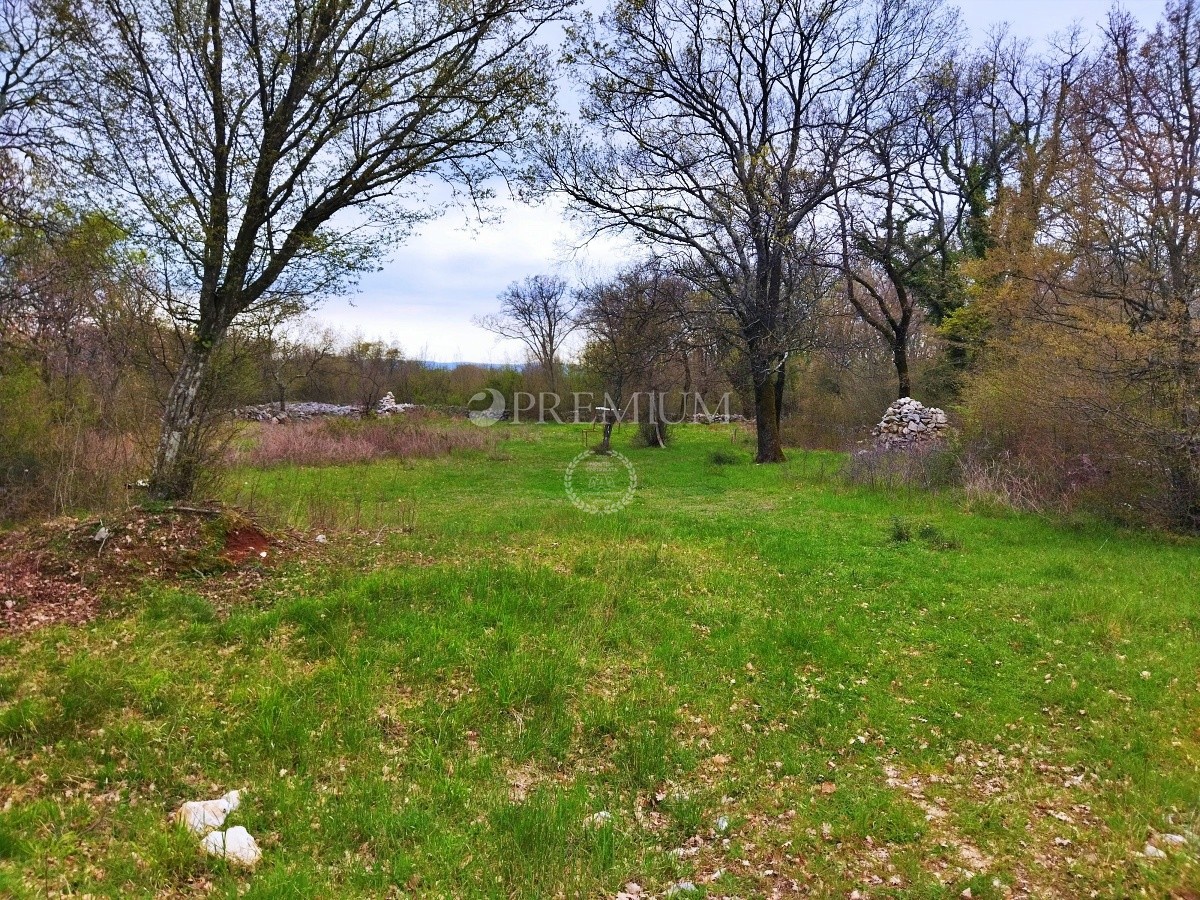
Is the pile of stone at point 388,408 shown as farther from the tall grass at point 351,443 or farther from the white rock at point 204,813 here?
the white rock at point 204,813

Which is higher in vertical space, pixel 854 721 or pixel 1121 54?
pixel 1121 54

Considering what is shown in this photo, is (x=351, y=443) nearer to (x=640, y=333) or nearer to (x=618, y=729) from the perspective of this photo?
(x=640, y=333)

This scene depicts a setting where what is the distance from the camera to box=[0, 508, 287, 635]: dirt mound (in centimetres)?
470

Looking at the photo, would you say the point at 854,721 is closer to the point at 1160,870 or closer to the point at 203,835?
the point at 1160,870

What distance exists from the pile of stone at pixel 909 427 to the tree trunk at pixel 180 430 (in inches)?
553

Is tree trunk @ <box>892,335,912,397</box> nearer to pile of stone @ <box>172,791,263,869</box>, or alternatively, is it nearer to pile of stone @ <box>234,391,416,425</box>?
pile of stone @ <box>234,391,416,425</box>

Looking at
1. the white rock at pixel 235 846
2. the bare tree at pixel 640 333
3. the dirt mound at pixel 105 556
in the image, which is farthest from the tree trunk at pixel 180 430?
the bare tree at pixel 640 333

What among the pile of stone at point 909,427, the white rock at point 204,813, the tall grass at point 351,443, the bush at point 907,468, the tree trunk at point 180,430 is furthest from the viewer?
the pile of stone at point 909,427

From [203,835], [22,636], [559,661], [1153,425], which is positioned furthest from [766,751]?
[1153,425]

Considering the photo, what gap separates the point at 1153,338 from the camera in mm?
8062

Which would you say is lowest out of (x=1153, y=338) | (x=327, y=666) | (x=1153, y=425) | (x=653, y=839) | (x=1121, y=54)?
(x=653, y=839)

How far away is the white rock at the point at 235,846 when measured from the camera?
8.25 feet

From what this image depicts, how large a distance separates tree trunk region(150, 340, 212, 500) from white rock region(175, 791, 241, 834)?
16.6 feet

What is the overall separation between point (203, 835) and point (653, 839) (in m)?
2.03
